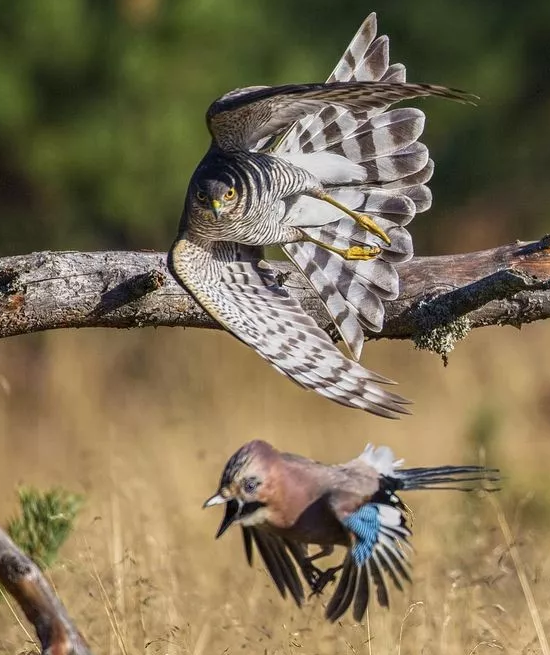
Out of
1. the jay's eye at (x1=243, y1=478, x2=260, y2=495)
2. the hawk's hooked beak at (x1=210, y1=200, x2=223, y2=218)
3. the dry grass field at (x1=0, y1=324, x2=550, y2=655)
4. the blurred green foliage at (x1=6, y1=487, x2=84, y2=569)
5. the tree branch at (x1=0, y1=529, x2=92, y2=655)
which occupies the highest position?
the hawk's hooked beak at (x1=210, y1=200, x2=223, y2=218)

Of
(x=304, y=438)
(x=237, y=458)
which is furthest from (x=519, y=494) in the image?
(x=237, y=458)

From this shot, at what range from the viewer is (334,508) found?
332 centimetres

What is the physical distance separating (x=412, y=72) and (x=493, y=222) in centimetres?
311

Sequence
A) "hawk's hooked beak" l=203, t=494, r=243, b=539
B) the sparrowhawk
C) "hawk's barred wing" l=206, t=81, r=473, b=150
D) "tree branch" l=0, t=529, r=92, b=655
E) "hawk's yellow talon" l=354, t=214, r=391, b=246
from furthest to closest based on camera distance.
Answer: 1. "hawk's yellow talon" l=354, t=214, r=391, b=246
2. the sparrowhawk
3. "hawk's barred wing" l=206, t=81, r=473, b=150
4. "hawk's hooked beak" l=203, t=494, r=243, b=539
5. "tree branch" l=0, t=529, r=92, b=655

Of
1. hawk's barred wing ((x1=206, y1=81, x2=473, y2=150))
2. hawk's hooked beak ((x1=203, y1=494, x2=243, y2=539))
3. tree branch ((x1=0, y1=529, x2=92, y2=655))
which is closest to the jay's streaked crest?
hawk's hooked beak ((x1=203, y1=494, x2=243, y2=539))

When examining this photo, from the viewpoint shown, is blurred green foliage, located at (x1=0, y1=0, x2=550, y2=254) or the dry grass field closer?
the dry grass field

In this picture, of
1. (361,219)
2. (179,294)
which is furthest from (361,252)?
(179,294)

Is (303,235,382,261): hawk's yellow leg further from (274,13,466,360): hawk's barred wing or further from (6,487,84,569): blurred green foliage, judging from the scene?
(6,487,84,569): blurred green foliage

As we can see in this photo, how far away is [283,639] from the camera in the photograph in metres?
4.59

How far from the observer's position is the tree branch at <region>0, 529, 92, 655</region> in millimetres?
3062

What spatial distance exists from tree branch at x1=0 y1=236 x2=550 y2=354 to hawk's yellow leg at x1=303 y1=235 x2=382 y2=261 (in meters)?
0.21

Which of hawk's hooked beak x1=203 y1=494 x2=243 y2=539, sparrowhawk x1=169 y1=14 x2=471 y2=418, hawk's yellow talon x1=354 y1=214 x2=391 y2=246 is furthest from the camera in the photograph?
hawk's yellow talon x1=354 y1=214 x2=391 y2=246

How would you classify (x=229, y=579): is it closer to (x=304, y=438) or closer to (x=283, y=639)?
(x=283, y=639)

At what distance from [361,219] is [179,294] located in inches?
33.9
